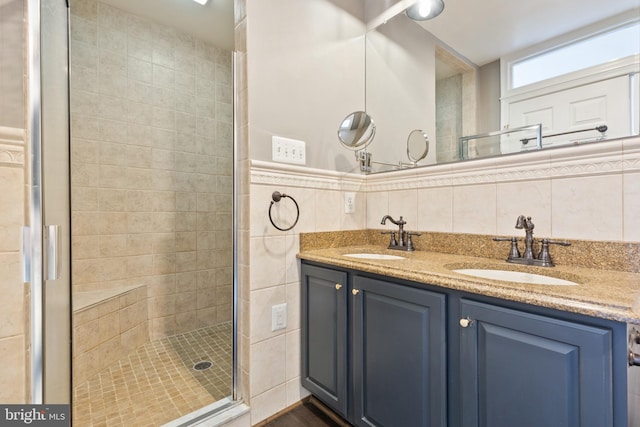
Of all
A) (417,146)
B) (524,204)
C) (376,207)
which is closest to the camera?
(524,204)

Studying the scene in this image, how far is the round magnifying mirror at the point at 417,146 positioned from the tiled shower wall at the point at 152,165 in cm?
169

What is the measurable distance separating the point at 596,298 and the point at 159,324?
2592 mm

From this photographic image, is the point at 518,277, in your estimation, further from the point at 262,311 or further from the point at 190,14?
the point at 190,14

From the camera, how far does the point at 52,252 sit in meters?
0.77

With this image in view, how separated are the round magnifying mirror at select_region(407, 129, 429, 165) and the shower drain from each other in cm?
185

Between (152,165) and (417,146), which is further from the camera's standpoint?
(152,165)

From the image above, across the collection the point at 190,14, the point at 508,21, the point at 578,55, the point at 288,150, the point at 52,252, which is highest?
the point at 190,14

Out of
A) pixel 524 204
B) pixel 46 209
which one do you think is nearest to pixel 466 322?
pixel 524 204

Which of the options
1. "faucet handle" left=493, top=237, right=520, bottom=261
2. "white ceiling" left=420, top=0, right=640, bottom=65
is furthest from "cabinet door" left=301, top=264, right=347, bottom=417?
"white ceiling" left=420, top=0, right=640, bottom=65

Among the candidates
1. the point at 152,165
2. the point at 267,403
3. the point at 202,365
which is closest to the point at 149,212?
the point at 152,165

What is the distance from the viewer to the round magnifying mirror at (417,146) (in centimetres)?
167

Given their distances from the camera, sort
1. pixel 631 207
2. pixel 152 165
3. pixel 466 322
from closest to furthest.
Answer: pixel 466 322
pixel 631 207
pixel 152 165

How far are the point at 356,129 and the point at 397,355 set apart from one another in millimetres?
1168

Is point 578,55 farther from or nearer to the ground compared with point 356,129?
farther from the ground
